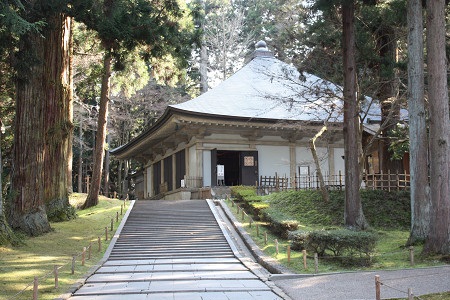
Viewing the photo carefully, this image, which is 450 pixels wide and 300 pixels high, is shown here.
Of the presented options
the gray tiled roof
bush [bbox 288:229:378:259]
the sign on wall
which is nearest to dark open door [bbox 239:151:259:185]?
the sign on wall

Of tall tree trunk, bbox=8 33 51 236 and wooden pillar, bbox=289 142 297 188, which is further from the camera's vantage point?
wooden pillar, bbox=289 142 297 188

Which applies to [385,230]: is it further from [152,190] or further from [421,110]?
[152,190]

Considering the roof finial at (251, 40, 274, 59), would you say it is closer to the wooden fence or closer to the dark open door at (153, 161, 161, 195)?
the wooden fence

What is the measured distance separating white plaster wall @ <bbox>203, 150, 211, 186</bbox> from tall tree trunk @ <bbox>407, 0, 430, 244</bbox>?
1366 cm

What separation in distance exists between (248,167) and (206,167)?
2242 millimetres

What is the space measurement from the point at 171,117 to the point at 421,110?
13495 millimetres

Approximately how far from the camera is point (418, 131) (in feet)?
42.4

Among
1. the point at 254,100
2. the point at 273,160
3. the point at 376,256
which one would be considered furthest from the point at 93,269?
the point at 254,100

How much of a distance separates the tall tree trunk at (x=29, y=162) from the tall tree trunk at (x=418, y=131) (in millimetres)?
10719

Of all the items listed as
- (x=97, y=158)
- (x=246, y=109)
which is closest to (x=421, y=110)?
(x=246, y=109)

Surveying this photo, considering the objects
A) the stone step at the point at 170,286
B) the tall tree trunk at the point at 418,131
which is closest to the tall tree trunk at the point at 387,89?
the tall tree trunk at the point at 418,131

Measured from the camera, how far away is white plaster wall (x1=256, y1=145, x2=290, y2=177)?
26500 millimetres

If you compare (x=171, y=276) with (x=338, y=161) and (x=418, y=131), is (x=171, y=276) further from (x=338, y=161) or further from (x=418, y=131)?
(x=338, y=161)

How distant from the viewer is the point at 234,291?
952 cm
